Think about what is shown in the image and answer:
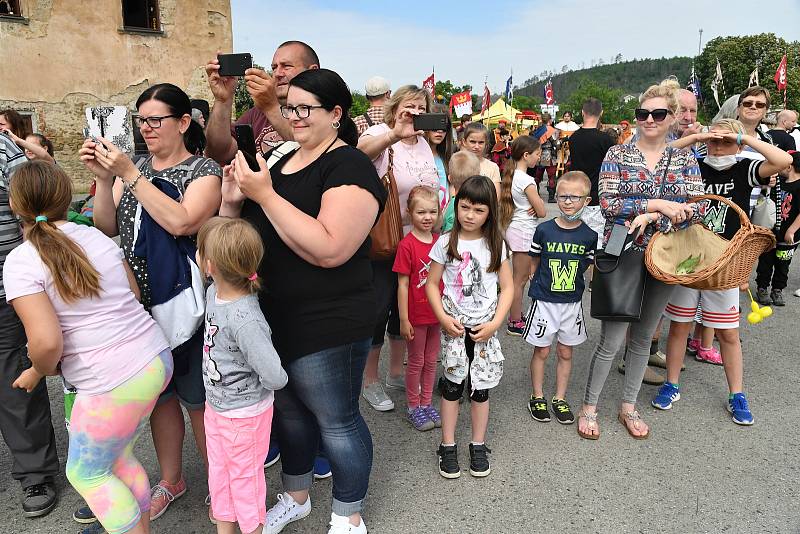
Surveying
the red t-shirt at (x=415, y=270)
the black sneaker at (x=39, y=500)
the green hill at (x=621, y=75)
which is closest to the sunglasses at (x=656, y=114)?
the red t-shirt at (x=415, y=270)

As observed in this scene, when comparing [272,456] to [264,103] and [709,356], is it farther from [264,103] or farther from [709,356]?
[709,356]

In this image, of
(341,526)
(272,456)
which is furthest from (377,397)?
(341,526)

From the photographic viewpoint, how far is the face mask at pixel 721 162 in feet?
11.9

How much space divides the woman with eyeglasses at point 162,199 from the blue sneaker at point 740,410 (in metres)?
3.25

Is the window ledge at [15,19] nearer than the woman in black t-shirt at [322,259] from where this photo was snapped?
No

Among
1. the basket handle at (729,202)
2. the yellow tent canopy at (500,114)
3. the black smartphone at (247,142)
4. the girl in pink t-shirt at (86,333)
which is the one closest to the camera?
the girl in pink t-shirt at (86,333)

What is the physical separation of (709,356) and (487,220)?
268 cm

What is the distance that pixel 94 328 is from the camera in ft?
6.40

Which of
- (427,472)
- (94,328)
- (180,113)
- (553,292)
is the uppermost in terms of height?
(180,113)

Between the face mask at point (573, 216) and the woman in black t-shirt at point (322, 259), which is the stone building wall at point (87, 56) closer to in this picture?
the face mask at point (573, 216)

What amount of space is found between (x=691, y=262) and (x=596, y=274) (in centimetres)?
58

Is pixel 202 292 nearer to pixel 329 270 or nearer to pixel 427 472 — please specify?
pixel 329 270

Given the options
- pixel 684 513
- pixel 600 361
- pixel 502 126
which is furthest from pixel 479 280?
pixel 502 126

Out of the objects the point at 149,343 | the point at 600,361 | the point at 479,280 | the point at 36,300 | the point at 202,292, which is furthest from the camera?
the point at 600,361
